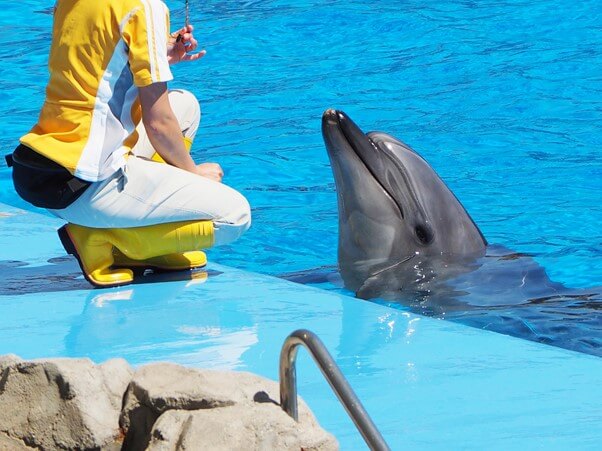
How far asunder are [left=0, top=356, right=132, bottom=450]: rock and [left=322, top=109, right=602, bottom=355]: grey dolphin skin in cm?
292

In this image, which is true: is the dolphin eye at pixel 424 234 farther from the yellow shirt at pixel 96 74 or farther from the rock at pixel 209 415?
the rock at pixel 209 415

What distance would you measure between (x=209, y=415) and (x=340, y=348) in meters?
1.76

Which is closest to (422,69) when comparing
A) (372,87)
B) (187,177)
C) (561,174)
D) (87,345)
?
(372,87)

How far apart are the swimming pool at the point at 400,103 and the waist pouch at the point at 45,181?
224cm

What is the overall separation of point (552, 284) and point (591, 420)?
104 inches

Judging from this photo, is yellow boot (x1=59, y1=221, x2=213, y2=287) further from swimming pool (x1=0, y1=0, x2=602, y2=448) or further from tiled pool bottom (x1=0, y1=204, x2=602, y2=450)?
swimming pool (x1=0, y1=0, x2=602, y2=448)

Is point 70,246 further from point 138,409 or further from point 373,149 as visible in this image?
point 138,409

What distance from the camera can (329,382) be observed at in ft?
8.27

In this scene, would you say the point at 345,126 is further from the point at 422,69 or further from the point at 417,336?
the point at 422,69

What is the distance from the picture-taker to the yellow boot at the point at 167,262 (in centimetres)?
532

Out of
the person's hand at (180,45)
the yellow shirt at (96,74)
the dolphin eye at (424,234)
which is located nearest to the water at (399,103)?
the dolphin eye at (424,234)

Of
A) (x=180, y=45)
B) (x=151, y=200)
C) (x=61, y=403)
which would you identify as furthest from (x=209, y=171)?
(x=61, y=403)

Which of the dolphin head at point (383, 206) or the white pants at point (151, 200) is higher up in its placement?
the white pants at point (151, 200)

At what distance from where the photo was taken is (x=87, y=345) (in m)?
4.33
